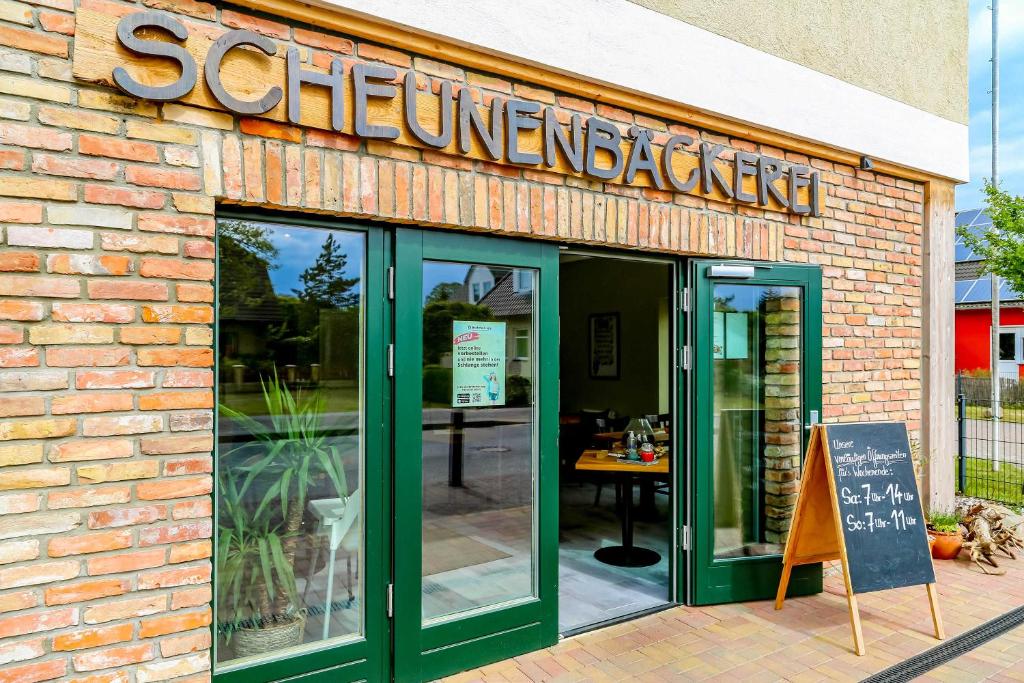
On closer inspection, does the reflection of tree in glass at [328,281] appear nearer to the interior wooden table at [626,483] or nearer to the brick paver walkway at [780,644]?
the brick paver walkway at [780,644]

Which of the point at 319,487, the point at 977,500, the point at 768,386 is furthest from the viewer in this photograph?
the point at 977,500

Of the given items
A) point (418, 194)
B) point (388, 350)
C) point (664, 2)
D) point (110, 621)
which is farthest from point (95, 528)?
point (664, 2)

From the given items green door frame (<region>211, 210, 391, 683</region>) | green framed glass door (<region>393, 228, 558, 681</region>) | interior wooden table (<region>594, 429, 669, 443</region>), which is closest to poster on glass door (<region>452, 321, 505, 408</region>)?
green framed glass door (<region>393, 228, 558, 681</region>)

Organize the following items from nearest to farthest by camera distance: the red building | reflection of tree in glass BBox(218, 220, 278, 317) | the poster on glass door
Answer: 1. reflection of tree in glass BBox(218, 220, 278, 317)
2. the poster on glass door
3. the red building

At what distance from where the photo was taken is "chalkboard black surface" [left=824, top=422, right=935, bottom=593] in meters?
3.73

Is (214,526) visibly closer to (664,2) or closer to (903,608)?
(664,2)

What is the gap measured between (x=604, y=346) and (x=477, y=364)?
6.46 metres

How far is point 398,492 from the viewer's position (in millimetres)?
3049

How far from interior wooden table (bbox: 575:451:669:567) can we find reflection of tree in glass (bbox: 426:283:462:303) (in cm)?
206

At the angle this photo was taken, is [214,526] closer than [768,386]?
Yes

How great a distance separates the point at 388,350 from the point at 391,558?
95 centimetres

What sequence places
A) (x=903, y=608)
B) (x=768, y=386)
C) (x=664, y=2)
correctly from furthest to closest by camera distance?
(x=768, y=386) < (x=903, y=608) < (x=664, y=2)

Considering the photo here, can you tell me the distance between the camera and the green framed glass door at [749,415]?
4082 millimetres

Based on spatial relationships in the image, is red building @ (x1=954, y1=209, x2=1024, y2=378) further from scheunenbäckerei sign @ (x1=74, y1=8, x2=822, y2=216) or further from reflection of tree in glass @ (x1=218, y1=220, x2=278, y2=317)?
reflection of tree in glass @ (x1=218, y1=220, x2=278, y2=317)
